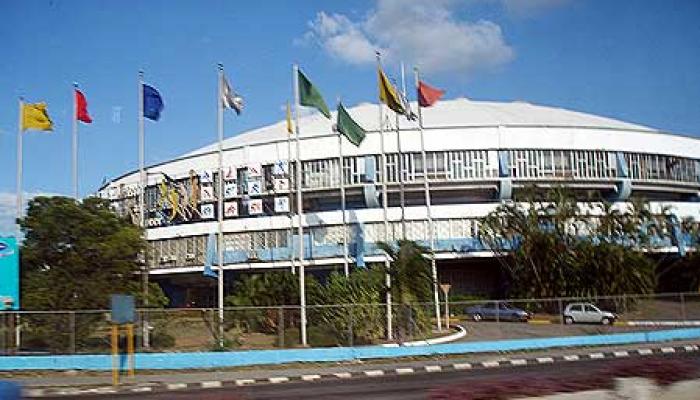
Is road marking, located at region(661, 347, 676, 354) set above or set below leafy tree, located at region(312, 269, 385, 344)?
below

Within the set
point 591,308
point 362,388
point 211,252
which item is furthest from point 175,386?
point 211,252

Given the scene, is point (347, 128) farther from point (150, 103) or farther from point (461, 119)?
point (461, 119)

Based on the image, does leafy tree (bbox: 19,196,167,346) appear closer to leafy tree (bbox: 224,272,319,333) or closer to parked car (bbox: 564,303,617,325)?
leafy tree (bbox: 224,272,319,333)

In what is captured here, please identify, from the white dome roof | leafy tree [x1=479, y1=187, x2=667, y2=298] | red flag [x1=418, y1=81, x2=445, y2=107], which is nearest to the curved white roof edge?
the white dome roof

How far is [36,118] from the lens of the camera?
114 feet

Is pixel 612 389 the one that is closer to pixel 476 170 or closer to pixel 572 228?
pixel 572 228

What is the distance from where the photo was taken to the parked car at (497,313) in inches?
1254

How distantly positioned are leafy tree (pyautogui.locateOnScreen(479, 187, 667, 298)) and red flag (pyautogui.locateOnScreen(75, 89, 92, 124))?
27888 millimetres

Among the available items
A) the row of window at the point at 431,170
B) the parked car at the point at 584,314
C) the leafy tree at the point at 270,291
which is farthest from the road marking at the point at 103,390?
the row of window at the point at 431,170

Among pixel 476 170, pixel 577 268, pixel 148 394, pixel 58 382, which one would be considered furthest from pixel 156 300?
pixel 476 170

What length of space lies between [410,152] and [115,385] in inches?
1523

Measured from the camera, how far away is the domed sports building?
5550 centimetres

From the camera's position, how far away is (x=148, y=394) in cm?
1828

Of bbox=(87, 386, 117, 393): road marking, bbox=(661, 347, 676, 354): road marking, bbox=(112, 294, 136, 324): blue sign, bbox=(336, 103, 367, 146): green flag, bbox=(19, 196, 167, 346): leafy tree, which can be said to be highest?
bbox=(336, 103, 367, 146): green flag
